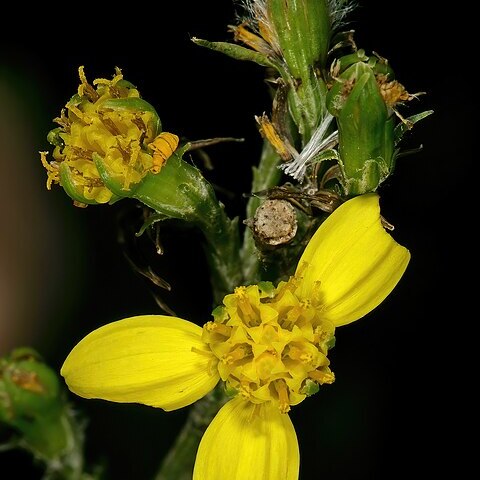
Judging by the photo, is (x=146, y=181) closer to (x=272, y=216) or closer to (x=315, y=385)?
(x=272, y=216)

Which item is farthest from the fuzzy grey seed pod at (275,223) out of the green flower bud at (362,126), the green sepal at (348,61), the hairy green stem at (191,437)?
the hairy green stem at (191,437)

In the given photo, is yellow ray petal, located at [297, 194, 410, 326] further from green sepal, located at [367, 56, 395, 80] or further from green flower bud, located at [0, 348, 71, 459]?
green flower bud, located at [0, 348, 71, 459]

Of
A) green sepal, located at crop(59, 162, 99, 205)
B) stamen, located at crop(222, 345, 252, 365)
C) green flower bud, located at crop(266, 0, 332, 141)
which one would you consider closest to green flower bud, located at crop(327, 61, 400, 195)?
green flower bud, located at crop(266, 0, 332, 141)

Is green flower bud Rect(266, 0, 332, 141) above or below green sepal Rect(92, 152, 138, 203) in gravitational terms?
above

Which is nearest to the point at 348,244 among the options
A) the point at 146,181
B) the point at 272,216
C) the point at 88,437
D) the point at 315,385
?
the point at 272,216

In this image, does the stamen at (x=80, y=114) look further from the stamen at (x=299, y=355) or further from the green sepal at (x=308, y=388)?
the green sepal at (x=308, y=388)

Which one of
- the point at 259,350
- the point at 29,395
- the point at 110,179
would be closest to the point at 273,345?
the point at 259,350
